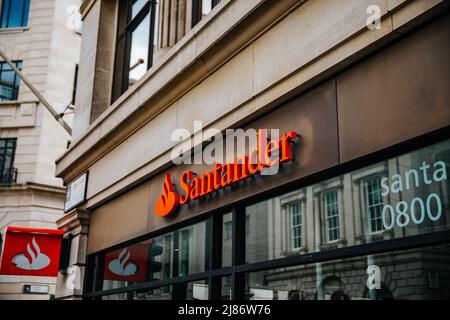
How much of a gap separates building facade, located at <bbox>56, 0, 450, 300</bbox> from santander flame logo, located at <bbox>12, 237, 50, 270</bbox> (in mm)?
638

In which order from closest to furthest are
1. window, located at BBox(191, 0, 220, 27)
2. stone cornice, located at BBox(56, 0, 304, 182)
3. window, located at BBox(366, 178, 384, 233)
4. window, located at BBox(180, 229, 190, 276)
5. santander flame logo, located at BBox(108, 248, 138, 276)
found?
window, located at BBox(366, 178, 384, 233) → stone cornice, located at BBox(56, 0, 304, 182) → window, located at BBox(180, 229, 190, 276) → window, located at BBox(191, 0, 220, 27) → santander flame logo, located at BBox(108, 248, 138, 276)

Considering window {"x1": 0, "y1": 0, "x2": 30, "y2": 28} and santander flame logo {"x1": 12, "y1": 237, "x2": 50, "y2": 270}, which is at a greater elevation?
window {"x1": 0, "y1": 0, "x2": 30, "y2": 28}

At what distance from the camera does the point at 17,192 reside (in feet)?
91.1

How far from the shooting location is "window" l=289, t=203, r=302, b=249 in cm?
751

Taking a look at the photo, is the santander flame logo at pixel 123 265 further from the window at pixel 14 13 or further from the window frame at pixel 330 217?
the window at pixel 14 13

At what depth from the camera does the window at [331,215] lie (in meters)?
7.06

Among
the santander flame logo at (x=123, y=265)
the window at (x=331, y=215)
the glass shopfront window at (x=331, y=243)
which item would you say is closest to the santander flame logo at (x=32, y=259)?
→ the santander flame logo at (x=123, y=265)

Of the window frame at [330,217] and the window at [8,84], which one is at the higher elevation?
the window at [8,84]

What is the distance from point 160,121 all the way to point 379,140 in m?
4.93

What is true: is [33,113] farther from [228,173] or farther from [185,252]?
[228,173]

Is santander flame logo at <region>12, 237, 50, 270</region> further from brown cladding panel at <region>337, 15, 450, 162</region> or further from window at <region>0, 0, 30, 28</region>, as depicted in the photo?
window at <region>0, 0, 30, 28</region>

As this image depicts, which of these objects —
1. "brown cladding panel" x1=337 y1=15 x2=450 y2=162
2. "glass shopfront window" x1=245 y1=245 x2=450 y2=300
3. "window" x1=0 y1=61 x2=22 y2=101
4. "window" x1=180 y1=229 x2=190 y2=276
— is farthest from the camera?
"window" x1=0 y1=61 x2=22 y2=101

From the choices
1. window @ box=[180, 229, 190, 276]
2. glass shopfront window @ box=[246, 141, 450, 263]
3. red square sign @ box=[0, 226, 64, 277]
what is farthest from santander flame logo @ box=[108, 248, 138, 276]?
glass shopfront window @ box=[246, 141, 450, 263]

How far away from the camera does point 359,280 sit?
773cm
